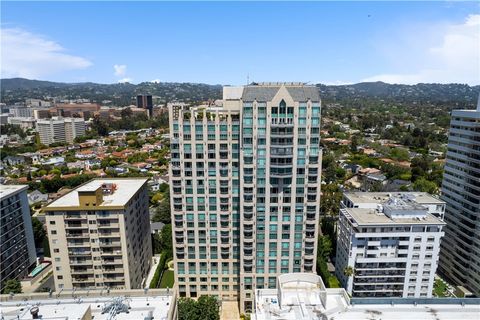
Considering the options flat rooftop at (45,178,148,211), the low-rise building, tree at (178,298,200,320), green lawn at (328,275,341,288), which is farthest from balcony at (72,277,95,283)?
green lawn at (328,275,341,288)

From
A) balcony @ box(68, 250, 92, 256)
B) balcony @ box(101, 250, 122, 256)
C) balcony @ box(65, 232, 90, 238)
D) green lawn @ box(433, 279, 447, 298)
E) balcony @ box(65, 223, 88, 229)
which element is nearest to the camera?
balcony @ box(65, 223, 88, 229)

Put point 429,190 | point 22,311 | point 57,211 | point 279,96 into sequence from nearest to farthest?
1. point 22,311
2. point 279,96
3. point 57,211
4. point 429,190

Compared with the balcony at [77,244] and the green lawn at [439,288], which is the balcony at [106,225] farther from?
the green lawn at [439,288]

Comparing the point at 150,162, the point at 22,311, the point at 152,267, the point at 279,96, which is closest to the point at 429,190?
the point at 279,96

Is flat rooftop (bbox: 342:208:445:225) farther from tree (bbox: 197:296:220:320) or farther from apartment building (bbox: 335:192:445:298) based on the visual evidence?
tree (bbox: 197:296:220:320)

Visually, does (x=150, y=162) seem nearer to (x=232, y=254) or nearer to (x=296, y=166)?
(x=232, y=254)

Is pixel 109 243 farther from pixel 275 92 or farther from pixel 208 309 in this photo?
pixel 275 92

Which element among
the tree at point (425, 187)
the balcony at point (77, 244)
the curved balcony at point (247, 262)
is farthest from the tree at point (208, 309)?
the tree at point (425, 187)
